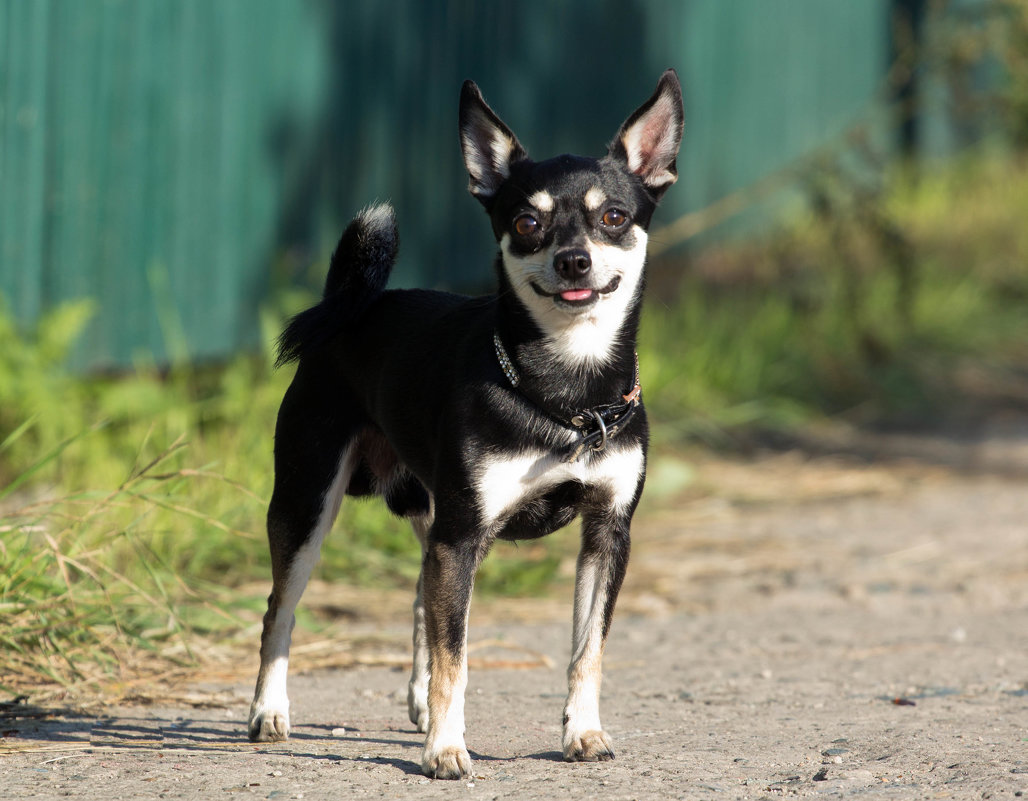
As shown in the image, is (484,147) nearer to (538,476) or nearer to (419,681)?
(538,476)

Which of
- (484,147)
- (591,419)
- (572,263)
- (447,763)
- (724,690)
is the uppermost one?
(484,147)

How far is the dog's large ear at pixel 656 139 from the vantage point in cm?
353

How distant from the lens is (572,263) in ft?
10.3

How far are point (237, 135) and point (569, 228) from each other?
3.49m

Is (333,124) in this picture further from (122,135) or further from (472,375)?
(472,375)

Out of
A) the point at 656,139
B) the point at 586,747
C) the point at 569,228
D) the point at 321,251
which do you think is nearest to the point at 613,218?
the point at 569,228

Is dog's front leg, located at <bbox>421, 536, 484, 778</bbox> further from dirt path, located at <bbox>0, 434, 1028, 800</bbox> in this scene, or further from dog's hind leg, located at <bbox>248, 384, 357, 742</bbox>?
dog's hind leg, located at <bbox>248, 384, 357, 742</bbox>

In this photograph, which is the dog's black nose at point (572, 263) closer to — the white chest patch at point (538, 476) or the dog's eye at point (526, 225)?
the dog's eye at point (526, 225)

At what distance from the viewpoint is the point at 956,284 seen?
10.9m

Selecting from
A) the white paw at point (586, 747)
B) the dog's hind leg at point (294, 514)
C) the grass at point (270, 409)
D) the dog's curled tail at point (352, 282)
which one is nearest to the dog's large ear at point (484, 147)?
the dog's curled tail at point (352, 282)

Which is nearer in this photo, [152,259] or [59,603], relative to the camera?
[59,603]

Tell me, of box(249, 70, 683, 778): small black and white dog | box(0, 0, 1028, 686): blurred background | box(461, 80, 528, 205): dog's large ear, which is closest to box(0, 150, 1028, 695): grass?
box(0, 0, 1028, 686): blurred background

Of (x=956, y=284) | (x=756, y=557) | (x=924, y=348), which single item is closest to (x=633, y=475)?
(x=756, y=557)

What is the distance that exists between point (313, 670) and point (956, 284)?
7967 millimetres
